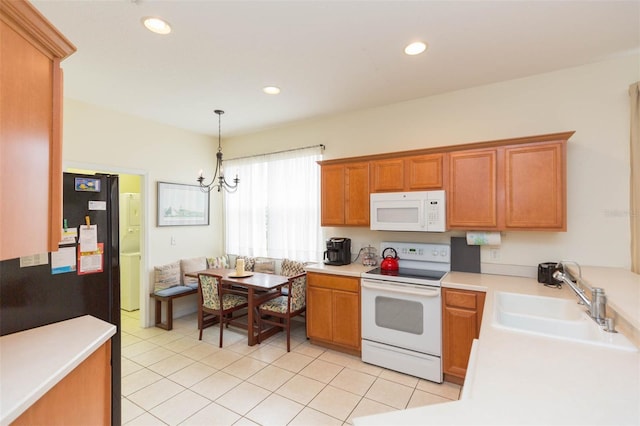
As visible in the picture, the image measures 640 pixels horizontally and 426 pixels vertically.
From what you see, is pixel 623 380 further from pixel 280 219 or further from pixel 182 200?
pixel 182 200

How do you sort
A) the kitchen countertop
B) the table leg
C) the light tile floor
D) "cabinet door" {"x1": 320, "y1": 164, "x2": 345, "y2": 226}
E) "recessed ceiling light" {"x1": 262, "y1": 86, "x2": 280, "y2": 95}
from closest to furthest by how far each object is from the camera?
the kitchen countertop → the light tile floor → "recessed ceiling light" {"x1": 262, "y1": 86, "x2": 280, "y2": 95} → the table leg → "cabinet door" {"x1": 320, "y1": 164, "x2": 345, "y2": 226}

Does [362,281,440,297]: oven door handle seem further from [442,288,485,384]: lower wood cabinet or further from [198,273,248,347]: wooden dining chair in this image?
[198,273,248,347]: wooden dining chair

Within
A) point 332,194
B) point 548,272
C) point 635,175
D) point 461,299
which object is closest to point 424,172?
point 332,194

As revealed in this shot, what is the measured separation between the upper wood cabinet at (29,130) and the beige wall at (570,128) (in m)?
3.00

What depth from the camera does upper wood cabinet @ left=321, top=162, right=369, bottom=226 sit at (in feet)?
10.9

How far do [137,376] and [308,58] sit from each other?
325cm

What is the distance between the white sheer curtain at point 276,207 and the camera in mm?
4026

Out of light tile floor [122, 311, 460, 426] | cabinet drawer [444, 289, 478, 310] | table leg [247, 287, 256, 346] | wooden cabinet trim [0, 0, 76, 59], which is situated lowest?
light tile floor [122, 311, 460, 426]

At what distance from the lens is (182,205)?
442 cm

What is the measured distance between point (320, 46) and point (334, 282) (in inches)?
87.9

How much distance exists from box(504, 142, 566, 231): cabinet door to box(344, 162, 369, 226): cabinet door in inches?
52.3

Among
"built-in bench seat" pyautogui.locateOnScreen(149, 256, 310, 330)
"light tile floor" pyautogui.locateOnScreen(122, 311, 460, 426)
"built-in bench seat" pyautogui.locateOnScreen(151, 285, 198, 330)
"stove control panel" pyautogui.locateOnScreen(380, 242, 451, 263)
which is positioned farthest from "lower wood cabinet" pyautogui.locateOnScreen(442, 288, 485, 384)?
"built-in bench seat" pyautogui.locateOnScreen(151, 285, 198, 330)

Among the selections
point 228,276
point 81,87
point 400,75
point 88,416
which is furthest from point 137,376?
point 400,75

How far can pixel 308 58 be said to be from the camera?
243 cm
